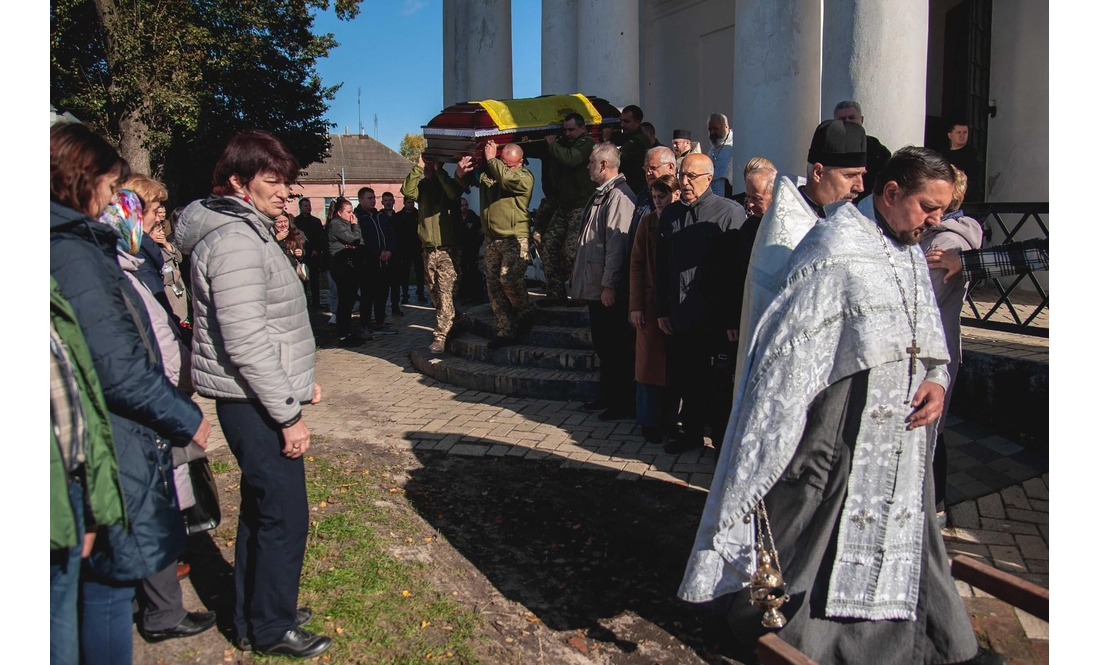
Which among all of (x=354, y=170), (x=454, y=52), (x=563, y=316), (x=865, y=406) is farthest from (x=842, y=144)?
(x=354, y=170)

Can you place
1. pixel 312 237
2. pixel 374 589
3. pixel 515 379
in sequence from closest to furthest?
pixel 374 589 < pixel 515 379 < pixel 312 237

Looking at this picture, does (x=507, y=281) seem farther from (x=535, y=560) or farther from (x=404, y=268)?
(x=404, y=268)

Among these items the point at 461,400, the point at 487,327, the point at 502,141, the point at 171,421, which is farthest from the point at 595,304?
the point at 171,421

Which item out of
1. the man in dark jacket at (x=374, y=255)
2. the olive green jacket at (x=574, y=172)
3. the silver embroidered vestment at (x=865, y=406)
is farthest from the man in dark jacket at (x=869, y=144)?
the man in dark jacket at (x=374, y=255)

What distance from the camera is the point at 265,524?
10.4ft

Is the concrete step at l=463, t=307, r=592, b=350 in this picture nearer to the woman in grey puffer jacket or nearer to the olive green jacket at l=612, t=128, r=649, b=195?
the olive green jacket at l=612, t=128, r=649, b=195

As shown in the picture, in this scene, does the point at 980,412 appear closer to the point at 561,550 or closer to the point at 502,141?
the point at 561,550

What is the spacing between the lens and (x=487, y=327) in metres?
9.09

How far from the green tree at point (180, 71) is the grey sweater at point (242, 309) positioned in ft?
42.2

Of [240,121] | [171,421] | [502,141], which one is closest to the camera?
[171,421]

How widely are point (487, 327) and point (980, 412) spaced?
505cm

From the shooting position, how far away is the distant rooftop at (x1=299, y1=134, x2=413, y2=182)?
61.3 metres

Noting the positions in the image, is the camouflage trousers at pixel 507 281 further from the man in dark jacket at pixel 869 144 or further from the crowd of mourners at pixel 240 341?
the man in dark jacket at pixel 869 144

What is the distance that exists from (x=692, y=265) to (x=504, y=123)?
4474 millimetres
